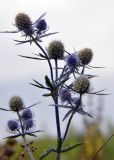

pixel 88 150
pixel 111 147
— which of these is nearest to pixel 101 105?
pixel 88 150

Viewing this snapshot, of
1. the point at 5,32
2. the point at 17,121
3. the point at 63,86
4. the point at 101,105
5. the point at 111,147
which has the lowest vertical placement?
the point at 111,147

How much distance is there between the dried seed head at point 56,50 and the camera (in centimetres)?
476

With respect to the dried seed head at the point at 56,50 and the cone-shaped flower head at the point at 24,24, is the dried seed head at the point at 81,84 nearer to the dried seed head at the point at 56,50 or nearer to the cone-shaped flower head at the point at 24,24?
the dried seed head at the point at 56,50

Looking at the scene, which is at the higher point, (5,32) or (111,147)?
(5,32)

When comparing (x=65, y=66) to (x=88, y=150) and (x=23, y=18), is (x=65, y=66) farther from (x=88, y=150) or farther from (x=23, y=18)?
(x=88, y=150)

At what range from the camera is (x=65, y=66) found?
15.2ft

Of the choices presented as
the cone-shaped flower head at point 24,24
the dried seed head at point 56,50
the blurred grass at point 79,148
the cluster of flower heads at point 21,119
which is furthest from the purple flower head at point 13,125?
the blurred grass at point 79,148

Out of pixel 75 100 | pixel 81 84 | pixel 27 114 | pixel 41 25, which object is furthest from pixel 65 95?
pixel 41 25

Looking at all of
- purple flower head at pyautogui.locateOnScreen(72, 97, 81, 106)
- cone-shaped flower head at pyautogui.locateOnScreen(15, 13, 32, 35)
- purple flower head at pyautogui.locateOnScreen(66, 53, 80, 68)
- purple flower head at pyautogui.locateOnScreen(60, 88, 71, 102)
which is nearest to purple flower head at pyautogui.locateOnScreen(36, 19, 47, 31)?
cone-shaped flower head at pyautogui.locateOnScreen(15, 13, 32, 35)

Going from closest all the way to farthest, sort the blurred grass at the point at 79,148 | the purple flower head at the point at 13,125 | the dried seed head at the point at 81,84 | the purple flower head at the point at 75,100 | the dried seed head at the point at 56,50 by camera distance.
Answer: the dried seed head at the point at 81,84 < the purple flower head at the point at 75,100 < the purple flower head at the point at 13,125 < the dried seed head at the point at 56,50 < the blurred grass at the point at 79,148

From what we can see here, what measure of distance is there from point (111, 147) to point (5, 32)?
866cm

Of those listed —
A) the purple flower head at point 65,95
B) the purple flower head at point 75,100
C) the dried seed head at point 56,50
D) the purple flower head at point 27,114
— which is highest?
the dried seed head at point 56,50

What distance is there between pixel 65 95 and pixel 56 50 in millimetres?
467

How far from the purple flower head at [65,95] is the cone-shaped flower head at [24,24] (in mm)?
574
